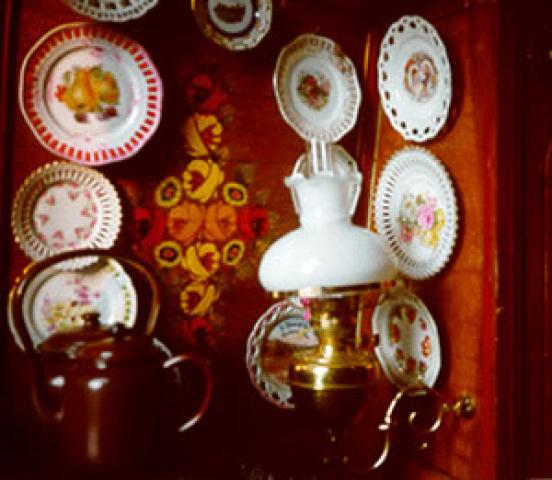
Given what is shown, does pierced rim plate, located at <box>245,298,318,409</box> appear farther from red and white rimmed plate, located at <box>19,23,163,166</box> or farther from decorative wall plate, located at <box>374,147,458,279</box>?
red and white rimmed plate, located at <box>19,23,163,166</box>

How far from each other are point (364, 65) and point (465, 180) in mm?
481

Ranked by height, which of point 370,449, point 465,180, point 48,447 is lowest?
point 370,449

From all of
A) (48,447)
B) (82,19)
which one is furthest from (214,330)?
(82,19)

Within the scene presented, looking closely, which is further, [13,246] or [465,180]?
[465,180]

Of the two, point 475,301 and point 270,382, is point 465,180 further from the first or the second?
point 270,382

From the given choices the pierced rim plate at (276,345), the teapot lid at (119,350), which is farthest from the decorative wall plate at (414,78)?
the teapot lid at (119,350)

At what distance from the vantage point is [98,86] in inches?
53.6

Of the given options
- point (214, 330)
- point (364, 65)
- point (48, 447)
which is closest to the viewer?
point (48, 447)

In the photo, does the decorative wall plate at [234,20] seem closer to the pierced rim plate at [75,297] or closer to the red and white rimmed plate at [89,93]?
the red and white rimmed plate at [89,93]

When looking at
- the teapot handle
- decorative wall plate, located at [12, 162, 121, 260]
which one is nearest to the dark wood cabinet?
decorative wall plate, located at [12, 162, 121, 260]

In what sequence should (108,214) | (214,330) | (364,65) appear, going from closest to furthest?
(108,214) → (214,330) → (364,65)

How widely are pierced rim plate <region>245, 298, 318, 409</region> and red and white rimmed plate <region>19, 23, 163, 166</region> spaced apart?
0.55 metres

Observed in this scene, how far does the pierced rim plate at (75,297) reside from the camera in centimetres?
131

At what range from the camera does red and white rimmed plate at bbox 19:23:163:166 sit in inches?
51.3
